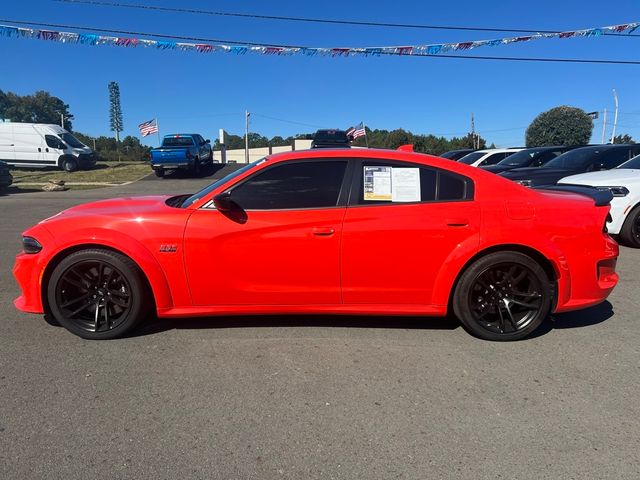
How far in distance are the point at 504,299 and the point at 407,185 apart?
122 cm

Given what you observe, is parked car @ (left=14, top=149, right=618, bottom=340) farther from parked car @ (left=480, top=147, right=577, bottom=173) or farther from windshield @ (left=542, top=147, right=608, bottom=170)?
parked car @ (left=480, top=147, right=577, bottom=173)

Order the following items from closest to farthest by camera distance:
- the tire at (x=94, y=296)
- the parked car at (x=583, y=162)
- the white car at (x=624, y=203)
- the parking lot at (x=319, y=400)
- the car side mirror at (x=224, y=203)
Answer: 1. the parking lot at (x=319, y=400)
2. the car side mirror at (x=224, y=203)
3. the tire at (x=94, y=296)
4. the white car at (x=624, y=203)
5. the parked car at (x=583, y=162)

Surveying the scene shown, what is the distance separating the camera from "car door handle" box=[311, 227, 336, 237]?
3684mm

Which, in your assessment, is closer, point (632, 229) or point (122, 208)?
point (122, 208)

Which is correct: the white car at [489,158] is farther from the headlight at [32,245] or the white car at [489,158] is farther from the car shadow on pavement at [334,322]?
the headlight at [32,245]

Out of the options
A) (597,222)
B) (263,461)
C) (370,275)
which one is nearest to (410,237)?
(370,275)

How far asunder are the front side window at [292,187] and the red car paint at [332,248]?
0.08 meters

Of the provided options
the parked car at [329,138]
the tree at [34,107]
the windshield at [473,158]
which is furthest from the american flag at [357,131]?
the tree at [34,107]

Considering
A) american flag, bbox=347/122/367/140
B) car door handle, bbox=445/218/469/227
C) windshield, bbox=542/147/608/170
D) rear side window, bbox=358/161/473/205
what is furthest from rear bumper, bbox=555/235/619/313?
american flag, bbox=347/122/367/140

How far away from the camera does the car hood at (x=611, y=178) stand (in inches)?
277

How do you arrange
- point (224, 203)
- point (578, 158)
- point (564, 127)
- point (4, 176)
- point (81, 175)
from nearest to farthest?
point (224, 203), point (578, 158), point (4, 176), point (81, 175), point (564, 127)

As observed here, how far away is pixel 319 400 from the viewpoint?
2.98 meters

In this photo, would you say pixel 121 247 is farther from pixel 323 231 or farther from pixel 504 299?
pixel 504 299

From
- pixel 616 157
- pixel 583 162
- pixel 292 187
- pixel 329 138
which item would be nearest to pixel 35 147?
pixel 329 138
